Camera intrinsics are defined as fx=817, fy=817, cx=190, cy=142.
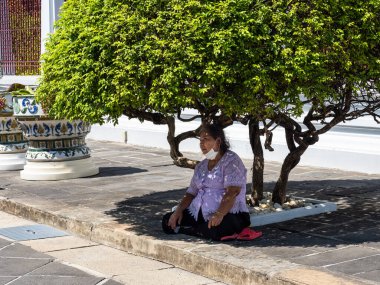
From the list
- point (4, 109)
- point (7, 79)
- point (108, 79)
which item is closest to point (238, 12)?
point (108, 79)

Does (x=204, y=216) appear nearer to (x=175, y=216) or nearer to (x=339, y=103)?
(x=175, y=216)

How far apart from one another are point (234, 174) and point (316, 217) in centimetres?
123

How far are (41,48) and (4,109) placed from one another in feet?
16.9

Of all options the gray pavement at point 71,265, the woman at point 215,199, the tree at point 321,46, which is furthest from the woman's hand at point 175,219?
the tree at point 321,46

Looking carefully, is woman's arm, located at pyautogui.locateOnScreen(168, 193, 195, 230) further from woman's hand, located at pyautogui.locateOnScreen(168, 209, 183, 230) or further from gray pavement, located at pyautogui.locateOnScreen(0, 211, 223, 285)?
gray pavement, located at pyautogui.locateOnScreen(0, 211, 223, 285)

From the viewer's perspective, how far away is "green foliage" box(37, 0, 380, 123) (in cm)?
592

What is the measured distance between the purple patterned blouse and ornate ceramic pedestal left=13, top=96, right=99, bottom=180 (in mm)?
3956

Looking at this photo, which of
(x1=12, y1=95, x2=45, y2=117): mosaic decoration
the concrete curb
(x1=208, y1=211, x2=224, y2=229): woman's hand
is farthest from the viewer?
(x1=12, y1=95, x2=45, y2=117): mosaic decoration

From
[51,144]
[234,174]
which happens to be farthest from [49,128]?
[234,174]

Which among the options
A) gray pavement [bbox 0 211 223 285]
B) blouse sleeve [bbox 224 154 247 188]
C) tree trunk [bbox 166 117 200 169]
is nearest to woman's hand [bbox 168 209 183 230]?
gray pavement [bbox 0 211 223 285]

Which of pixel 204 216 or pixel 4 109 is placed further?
pixel 4 109

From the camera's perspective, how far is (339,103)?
22.9ft

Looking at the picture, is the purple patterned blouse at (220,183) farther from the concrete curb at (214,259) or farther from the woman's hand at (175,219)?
the concrete curb at (214,259)

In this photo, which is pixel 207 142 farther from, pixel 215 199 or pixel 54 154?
pixel 54 154
